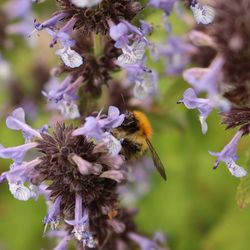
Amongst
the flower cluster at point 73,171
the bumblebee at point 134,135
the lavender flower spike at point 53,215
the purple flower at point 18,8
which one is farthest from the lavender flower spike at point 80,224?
the purple flower at point 18,8

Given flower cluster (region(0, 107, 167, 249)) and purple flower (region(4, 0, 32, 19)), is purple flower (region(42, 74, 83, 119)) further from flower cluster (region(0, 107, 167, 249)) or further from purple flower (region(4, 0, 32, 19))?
purple flower (region(4, 0, 32, 19))

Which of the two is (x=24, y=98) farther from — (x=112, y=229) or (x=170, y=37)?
(x=112, y=229)

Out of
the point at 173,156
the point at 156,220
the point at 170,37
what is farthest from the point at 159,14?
the point at 156,220

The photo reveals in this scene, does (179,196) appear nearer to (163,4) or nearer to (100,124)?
(163,4)

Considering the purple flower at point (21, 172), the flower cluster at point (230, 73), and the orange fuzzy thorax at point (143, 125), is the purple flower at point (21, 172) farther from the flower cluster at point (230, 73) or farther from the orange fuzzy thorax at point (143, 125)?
the flower cluster at point (230, 73)

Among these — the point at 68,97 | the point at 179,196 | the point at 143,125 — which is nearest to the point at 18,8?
the point at 179,196

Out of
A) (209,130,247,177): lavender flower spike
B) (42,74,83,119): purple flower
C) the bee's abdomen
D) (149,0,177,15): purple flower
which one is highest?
(149,0,177,15): purple flower

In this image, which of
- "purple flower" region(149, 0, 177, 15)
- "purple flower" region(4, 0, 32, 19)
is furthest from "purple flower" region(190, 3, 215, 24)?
"purple flower" region(4, 0, 32, 19)

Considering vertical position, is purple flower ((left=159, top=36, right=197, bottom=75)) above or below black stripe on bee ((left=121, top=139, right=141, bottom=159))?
→ below
